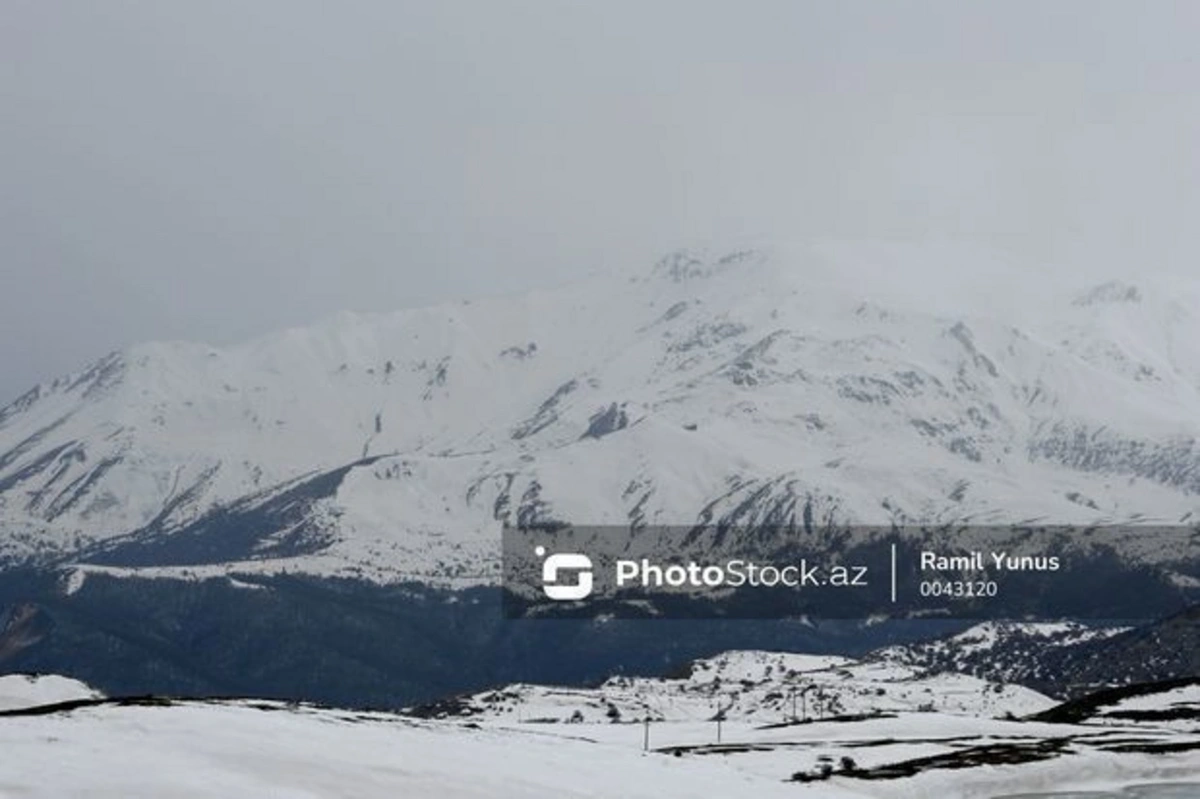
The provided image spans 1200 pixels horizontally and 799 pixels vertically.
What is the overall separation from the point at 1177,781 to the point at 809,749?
27.8m

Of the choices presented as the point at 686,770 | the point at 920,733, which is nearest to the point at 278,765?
the point at 686,770

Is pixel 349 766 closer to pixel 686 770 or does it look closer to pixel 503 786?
pixel 503 786

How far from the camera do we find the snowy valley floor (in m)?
47.4

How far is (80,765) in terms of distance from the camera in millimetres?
47531

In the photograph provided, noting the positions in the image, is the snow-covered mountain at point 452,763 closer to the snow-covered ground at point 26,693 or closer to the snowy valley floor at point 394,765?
the snowy valley floor at point 394,765

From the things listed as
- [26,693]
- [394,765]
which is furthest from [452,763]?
[26,693]

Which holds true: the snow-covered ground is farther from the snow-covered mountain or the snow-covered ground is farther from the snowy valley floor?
the snowy valley floor

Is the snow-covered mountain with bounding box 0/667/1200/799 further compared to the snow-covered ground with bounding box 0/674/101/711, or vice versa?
the snow-covered ground with bounding box 0/674/101/711

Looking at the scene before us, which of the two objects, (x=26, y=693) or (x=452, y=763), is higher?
(x=26, y=693)

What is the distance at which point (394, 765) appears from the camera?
53781 mm

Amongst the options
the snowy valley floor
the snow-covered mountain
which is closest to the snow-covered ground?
the snow-covered mountain

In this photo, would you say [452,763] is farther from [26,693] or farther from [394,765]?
[26,693]

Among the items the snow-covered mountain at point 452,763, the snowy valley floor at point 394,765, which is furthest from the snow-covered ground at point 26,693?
the snowy valley floor at point 394,765

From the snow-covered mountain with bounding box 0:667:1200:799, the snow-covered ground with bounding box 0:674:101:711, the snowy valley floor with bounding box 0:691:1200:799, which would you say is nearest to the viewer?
the snowy valley floor with bounding box 0:691:1200:799
